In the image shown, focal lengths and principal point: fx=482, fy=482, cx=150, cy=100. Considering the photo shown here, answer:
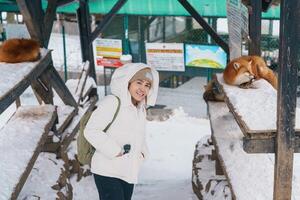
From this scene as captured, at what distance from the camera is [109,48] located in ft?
33.9

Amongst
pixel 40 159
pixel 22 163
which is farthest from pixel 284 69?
pixel 40 159

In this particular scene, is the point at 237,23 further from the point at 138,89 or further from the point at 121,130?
the point at 121,130

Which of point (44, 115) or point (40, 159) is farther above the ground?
point (44, 115)

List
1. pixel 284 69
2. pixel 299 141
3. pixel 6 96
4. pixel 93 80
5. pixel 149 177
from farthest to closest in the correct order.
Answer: pixel 93 80 → pixel 149 177 → pixel 6 96 → pixel 299 141 → pixel 284 69

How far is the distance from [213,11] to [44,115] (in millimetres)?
5501

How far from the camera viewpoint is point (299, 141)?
274cm

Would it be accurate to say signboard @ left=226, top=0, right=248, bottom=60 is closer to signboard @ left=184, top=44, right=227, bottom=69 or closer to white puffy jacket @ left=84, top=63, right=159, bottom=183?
white puffy jacket @ left=84, top=63, right=159, bottom=183

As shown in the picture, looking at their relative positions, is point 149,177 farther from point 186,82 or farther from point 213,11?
point 186,82

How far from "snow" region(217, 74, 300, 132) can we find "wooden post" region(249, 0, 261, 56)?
0.73 meters

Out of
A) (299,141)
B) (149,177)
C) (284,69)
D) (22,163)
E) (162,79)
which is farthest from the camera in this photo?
(162,79)

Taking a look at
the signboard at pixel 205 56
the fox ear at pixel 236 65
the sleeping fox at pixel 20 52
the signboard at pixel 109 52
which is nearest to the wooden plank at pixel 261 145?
the fox ear at pixel 236 65

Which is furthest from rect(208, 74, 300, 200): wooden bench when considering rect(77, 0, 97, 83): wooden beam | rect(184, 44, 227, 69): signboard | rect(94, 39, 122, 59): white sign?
rect(94, 39, 122, 59): white sign

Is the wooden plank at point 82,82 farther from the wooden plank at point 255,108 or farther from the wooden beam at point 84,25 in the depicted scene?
the wooden plank at point 255,108

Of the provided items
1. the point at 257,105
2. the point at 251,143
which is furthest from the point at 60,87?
the point at 251,143
